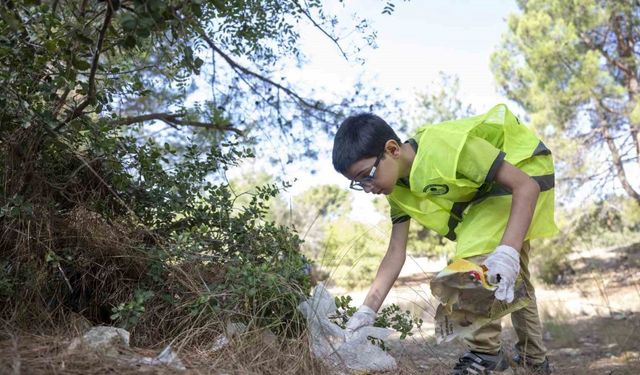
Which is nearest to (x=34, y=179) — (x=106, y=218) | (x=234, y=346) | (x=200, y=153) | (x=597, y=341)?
(x=106, y=218)

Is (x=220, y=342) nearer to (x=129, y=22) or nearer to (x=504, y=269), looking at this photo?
(x=504, y=269)

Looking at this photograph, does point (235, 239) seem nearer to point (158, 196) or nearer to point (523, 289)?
point (158, 196)

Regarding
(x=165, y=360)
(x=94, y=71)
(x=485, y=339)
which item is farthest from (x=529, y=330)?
(x=94, y=71)

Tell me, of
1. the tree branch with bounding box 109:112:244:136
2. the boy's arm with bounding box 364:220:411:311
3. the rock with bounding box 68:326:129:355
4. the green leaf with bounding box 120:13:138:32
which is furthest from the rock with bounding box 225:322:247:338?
the tree branch with bounding box 109:112:244:136

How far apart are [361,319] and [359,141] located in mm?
778

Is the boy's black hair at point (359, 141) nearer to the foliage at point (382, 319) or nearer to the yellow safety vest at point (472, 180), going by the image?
the yellow safety vest at point (472, 180)

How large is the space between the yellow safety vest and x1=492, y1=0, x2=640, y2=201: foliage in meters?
7.59

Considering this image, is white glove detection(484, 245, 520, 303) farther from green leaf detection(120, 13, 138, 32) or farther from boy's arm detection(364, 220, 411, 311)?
green leaf detection(120, 13, 138, 32)

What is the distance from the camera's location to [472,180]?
2.42 meters

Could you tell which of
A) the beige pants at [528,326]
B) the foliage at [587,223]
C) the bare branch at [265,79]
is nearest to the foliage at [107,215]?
the beige pants at [528,326]

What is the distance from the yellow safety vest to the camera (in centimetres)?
239

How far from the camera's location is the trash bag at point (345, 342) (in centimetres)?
244

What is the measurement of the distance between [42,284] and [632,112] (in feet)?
29.3

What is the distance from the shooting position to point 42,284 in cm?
239
